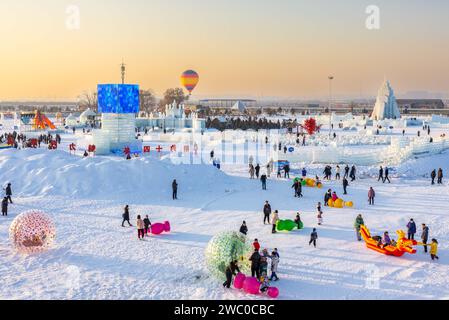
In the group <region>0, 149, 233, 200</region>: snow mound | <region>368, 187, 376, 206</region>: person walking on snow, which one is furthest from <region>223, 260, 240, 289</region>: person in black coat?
<region>0, 149, 233, 200</region>: snow mound

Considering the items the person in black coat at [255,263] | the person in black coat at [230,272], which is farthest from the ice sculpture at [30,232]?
the person in black coat at [255,263]

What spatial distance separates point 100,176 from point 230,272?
1257 cm

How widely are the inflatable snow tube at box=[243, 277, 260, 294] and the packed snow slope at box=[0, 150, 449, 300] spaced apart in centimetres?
24

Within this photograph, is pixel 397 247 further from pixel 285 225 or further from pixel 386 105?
pixel 386 105

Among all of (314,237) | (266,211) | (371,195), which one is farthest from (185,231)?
(371,195)

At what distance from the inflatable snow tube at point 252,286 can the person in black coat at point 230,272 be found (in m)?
0.40

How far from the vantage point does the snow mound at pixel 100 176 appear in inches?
802

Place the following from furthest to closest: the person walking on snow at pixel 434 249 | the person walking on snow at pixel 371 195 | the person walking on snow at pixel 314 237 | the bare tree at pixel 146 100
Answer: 1. the bare tree at pixel 146 100
2. the person walking on snow at pixel 371 195
3. the person walking on snow at pixel 314 237
4. the person walking on snow at pixel 434 249

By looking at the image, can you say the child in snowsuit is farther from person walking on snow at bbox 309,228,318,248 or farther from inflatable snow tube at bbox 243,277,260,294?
person walking on snow at bbox 309,228,318,248

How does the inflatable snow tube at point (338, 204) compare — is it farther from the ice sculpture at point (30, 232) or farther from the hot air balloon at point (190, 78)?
the hot air balloon at point (190, 78)

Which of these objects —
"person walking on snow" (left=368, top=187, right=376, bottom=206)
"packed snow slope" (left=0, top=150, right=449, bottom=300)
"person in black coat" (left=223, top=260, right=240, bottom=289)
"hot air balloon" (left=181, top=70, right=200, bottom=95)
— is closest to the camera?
"person in black coat" (left=223, top=260, right=240, bottom=289)

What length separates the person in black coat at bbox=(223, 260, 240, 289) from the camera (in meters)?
10.2
